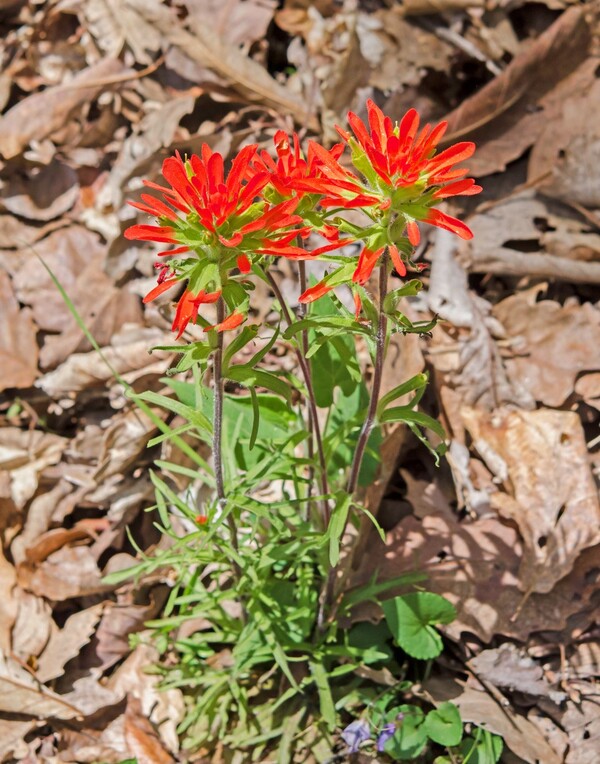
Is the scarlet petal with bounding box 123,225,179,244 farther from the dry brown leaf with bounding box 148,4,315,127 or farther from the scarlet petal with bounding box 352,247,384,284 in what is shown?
the dry brown leaf with bounding box 148,4,315,127

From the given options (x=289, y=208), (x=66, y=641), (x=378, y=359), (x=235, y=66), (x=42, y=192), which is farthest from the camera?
(x=42, y=192)

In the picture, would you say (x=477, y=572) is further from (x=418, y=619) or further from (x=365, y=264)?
(x=365, y=264)

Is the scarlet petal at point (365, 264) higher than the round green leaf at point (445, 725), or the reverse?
the scarlet petal at point (365, 264)

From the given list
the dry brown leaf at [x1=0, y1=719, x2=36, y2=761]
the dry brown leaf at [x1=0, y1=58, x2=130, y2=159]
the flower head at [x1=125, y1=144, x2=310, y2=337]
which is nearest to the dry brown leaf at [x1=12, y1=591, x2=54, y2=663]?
the dry brown leaf at [x1=0, y1=719, x2=36, y2=761]

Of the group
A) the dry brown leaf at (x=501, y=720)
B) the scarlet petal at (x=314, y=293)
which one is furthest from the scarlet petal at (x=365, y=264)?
the dry brown leaf at (x=501, y=720)

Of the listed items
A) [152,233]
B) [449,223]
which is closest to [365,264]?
[449,223]

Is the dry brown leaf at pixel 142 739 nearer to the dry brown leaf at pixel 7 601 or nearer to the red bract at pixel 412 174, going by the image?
the dry brown leaf at pixel 7 601

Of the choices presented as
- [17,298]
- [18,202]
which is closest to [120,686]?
[17,298]
